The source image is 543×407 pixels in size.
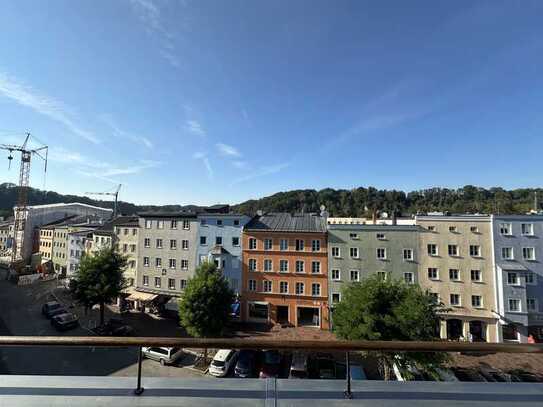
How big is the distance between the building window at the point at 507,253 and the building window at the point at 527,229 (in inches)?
73.5

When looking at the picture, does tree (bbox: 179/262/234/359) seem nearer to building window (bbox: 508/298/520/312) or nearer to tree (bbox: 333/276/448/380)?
tree (bbox: 333/276/448/380)

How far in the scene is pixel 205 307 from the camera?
19.2 meters

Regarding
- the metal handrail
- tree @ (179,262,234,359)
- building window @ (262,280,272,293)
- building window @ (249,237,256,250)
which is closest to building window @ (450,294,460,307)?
building window @ (262,280,272,293)

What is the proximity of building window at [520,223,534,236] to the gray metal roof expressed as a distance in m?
17.5

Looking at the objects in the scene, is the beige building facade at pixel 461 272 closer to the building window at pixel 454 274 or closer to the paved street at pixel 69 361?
the building window at pixel 454 274

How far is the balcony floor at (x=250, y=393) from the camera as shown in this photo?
104 inches

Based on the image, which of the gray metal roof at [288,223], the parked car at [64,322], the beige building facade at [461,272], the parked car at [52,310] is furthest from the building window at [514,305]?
the parked car at [52,310]

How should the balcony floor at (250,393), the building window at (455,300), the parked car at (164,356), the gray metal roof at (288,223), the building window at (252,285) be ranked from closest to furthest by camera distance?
the balcony floor at (250,393) < the parked car at (164,356) < the building window at (455,300) < the gray metal roof at (288,223) < the building window at (252,285)

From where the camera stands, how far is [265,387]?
286cm

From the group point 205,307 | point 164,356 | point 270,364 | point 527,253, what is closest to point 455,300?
point 527,253

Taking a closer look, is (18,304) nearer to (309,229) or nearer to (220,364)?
(220,364)

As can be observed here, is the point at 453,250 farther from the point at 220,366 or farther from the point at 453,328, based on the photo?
the point at 220,366

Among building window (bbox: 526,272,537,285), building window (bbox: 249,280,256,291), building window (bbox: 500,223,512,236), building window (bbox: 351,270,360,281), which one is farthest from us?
building window (bbox: 249,280,256,291)

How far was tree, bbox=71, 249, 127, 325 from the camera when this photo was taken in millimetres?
23141
